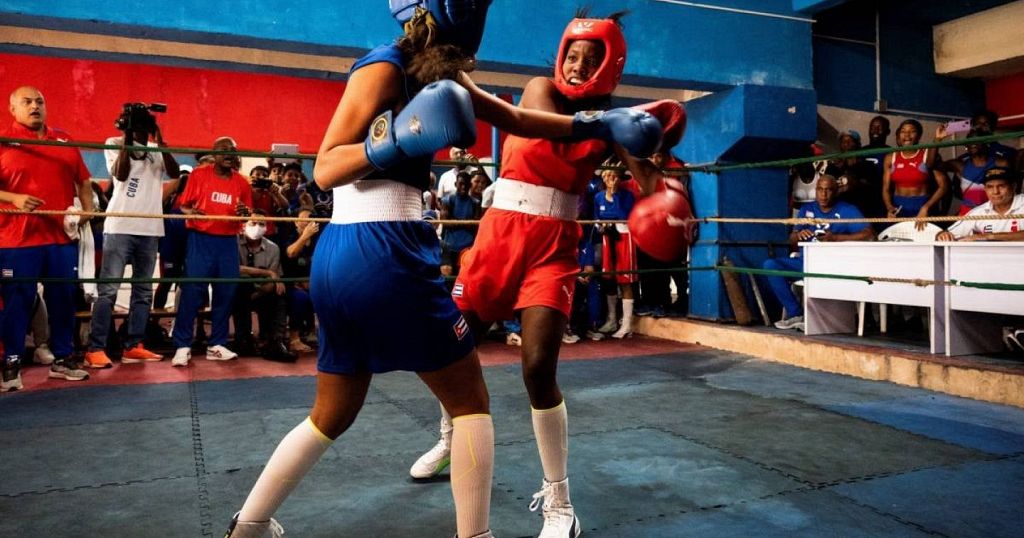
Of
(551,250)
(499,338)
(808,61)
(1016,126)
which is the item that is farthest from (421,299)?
(1016,126)

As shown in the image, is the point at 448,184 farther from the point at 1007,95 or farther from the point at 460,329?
the point at 1007,95

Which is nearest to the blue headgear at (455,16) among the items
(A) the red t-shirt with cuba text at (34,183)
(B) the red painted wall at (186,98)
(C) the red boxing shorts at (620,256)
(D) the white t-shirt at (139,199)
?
(A) the red t-shirt with cuba text at (34,183)

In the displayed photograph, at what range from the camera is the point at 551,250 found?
6.59 feet

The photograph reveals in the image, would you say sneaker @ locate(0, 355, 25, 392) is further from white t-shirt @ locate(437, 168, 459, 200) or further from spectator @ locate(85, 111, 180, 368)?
white t-shirt @ locate(437, 168, 459, 200)

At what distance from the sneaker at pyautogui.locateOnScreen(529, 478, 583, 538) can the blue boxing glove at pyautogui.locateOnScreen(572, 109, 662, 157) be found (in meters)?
0.89

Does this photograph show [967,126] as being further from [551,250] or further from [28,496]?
[28,496]

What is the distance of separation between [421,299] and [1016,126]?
8.52 m

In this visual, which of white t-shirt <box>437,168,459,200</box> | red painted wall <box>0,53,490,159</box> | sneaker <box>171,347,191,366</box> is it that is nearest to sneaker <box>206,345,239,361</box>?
sneaker <box>171,347,191,366</box>

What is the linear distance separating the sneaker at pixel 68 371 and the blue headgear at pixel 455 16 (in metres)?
3.57

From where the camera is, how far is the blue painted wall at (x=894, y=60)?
6.37m

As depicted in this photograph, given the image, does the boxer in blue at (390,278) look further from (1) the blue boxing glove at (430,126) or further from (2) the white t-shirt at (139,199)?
(2) the white t-shirt at (139,199)

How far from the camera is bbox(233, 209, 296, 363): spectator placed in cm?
492

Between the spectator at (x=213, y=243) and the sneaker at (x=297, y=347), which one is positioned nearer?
the spectator at (x=213, y=243)

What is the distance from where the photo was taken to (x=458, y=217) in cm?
584
